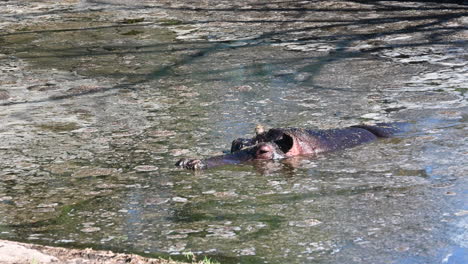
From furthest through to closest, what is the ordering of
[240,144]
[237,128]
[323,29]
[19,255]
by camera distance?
1. [323,29]
2. [237,128]
3. [240,144]
4. [19,255]

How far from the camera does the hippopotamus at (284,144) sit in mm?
6148

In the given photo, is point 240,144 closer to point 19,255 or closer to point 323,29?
point 19,255

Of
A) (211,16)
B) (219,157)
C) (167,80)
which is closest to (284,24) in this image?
(211,16)

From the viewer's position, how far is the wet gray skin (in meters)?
4.78

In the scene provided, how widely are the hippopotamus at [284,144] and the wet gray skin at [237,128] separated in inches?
2.7

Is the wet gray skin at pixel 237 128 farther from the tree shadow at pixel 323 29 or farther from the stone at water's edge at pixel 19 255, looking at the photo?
the stone at water's edge at pixel 19 255

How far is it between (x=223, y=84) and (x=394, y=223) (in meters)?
4.38

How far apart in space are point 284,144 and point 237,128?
90 centimetres

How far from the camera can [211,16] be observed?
13102 millimetres

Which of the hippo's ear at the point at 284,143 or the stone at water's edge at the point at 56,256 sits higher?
the stone at water's edge at the point at 56,256

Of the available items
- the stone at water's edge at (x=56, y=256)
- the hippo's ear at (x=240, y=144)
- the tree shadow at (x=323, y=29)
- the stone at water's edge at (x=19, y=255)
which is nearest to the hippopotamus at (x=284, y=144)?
the hippo's ear at (x=240, y=144)

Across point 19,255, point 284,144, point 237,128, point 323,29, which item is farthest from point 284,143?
point 323,29

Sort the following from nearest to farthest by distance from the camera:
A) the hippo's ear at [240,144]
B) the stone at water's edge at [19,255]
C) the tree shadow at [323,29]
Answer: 1. the stone at water's edge at [19,255]
2. the hippo's ear at [240,144]
3. the tree shadow at [323,29]

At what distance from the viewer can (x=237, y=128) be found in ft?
23.8
